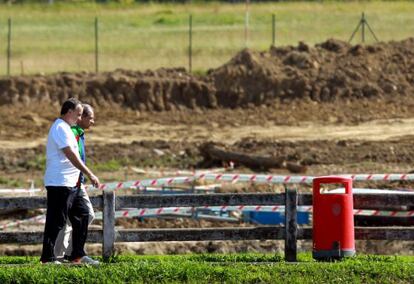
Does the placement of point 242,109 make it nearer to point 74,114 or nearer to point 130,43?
point 130,43

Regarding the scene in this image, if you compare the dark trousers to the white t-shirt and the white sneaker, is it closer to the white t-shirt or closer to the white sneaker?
the white sneaker

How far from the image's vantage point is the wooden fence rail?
50.8 ft

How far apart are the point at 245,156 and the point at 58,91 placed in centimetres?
1029

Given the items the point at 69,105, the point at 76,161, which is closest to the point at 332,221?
the point at 76,161

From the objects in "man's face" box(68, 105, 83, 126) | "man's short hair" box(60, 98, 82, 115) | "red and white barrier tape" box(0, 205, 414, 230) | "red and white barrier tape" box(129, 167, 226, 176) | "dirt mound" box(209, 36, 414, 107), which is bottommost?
"red and white barrier tape" box(129, 167, 226, 176)

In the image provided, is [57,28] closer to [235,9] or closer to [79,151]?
[235,9]

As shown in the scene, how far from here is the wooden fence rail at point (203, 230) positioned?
50.8 ft

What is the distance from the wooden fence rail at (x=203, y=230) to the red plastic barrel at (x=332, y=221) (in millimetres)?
384

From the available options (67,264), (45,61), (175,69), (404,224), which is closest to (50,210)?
(67,264)

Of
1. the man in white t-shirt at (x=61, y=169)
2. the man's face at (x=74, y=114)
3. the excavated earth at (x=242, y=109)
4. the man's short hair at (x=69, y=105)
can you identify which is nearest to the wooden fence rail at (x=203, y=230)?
the man in white t-shirt at (x=61, y=169)

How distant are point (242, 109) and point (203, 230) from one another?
23.1 meters

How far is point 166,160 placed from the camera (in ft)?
105

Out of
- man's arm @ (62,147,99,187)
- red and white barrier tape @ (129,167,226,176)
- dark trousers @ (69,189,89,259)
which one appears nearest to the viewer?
man's arm @ (62,147,99,187)

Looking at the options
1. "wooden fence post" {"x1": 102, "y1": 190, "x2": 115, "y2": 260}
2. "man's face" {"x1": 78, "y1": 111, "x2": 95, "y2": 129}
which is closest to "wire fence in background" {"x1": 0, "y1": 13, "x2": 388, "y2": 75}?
"wooden fence post" {"x1": 102, "y1": 190, "x2": 115, "y2": 260}
